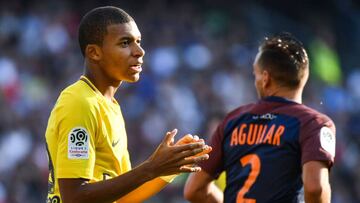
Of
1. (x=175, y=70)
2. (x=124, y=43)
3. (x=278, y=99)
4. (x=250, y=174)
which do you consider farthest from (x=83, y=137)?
(x=175, y=70)

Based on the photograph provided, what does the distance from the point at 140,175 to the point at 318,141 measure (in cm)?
122

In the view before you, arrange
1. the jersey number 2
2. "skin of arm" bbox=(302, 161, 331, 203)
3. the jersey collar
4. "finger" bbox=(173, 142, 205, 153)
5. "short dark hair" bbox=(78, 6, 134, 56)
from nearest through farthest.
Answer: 1. "finger" bbox=(173, 142, 205, 153)
2. "short dark hair" bbox=(78, 6, 134, 56)
3. "skin of arm" bbox=(302, 161, 331, 203)
4. the jersey number 2
5. the jersey collar

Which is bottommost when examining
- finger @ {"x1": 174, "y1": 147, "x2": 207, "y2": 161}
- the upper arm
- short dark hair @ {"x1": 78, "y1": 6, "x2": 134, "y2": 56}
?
the upper arm

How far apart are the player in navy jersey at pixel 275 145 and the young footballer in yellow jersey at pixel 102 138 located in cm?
63

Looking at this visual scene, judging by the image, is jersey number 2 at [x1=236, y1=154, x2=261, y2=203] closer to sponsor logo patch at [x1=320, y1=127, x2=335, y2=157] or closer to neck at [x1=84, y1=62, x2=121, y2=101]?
sponsor logo patch at [x1=320, y1=127, x2=335, y2=157]

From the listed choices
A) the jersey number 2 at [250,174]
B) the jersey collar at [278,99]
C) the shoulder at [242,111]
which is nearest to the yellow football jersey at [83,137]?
the jersey number 2 at [250,174]

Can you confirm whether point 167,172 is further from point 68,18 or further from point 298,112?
point 68,18

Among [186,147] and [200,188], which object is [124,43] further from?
[200,188]

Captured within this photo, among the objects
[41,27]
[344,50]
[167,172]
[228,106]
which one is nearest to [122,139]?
[167,172]

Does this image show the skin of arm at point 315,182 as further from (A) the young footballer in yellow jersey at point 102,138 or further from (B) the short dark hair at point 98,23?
(B) the short dark hair at point 98,23

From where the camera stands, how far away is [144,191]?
5.23 metres

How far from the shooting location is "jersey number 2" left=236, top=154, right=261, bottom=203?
218 inches

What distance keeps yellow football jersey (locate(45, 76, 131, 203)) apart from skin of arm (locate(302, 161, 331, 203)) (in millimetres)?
1054

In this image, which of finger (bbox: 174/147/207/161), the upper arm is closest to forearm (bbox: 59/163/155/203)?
finger (bbox: 174/147/207/161)
